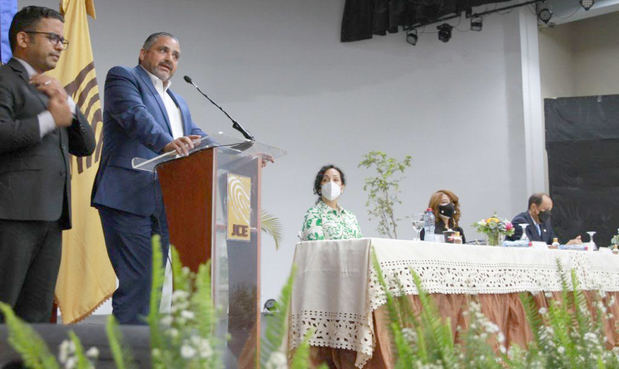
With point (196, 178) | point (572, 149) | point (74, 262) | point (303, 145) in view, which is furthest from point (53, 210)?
point (572, 149)

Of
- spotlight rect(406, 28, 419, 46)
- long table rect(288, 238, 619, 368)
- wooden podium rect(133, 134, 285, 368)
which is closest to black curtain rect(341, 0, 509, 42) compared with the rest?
spotlight rect(406, 28, 419, 46)

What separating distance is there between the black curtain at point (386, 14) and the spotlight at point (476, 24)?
27cm

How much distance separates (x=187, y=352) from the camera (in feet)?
1.60

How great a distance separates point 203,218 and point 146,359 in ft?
4.35

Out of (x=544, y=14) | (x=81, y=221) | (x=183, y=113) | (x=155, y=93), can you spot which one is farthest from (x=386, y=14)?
(x=155, y=93)

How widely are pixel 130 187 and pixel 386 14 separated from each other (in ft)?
18.9

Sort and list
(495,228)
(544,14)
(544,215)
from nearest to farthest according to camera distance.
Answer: (495,228) → (544,215) → (544,14)

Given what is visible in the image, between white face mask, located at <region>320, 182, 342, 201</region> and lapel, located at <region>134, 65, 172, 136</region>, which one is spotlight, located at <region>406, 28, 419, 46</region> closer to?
white face mask, located at <region>320, 182, 342, 201</region>

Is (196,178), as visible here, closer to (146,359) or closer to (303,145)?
(146,359)

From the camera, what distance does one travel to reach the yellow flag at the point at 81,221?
10.5 feet

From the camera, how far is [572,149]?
779 cm

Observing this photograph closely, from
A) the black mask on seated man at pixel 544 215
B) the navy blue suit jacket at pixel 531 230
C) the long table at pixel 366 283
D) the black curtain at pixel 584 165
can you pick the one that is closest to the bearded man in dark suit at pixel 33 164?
the long table at pixel 366 283

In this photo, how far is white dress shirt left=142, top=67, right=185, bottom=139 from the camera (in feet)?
8.51

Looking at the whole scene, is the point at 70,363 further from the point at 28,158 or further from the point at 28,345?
the point at 28,158
